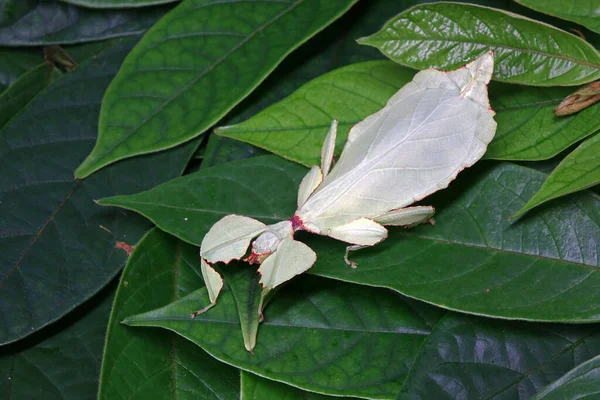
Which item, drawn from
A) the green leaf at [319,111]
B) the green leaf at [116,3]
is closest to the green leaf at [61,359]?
the green leaf at [319,111]

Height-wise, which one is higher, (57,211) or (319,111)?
(319,111)

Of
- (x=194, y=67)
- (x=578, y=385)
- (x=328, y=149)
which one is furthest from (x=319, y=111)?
(x=578, y=385)

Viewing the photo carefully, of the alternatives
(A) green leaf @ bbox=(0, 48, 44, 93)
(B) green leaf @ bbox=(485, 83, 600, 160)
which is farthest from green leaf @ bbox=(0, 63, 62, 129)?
(B) green leaf @ bbox=(485, 83, 600, 160)

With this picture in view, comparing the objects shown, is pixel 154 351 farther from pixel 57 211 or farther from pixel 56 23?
pixel 56 23

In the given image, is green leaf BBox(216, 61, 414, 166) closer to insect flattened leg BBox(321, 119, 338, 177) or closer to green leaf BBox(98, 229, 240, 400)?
insect flattened leg BBox(321, 119, 338, 177)

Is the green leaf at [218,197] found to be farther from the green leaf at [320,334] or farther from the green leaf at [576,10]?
the green leaf at [576,10]

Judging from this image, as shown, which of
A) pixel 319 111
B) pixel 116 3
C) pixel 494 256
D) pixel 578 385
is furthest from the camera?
pixel 116 3
